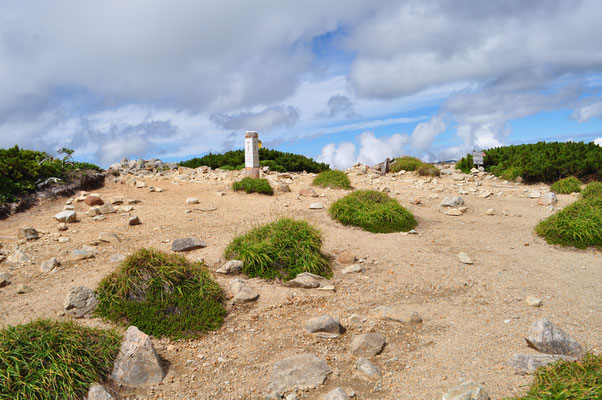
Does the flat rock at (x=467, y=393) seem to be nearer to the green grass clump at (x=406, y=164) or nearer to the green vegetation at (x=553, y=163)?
the green vegetation at (x=553, y=163)

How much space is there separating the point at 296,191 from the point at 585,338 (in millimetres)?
9124

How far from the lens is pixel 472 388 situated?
12.1 feet

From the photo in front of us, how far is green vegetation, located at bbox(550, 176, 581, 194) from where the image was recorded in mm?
13734

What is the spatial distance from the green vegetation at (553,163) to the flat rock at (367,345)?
1336 cm

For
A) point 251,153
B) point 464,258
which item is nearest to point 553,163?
point 464,258

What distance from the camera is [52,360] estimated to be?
13.5 ft

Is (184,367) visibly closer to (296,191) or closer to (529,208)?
(296,191)

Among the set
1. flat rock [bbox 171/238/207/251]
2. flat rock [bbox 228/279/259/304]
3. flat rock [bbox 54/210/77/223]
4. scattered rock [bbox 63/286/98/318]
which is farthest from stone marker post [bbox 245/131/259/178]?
scattered rock [bbox 63/286/98/318]

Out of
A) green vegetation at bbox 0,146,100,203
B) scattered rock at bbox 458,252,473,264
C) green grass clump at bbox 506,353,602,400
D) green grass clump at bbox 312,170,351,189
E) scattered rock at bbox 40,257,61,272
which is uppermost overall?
green vegetation at bbox 0,146,100,203

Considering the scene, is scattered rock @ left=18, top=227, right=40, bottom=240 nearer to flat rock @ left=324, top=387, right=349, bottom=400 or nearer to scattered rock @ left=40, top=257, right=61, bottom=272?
scattered rock @ left=40, top=257, right=61, bottom=272

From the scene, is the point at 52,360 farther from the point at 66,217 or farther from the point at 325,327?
the point at 66,217

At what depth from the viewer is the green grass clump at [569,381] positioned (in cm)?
317

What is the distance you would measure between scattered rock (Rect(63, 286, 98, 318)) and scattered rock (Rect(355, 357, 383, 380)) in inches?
136

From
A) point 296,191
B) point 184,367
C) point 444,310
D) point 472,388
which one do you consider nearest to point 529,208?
point 296,191
